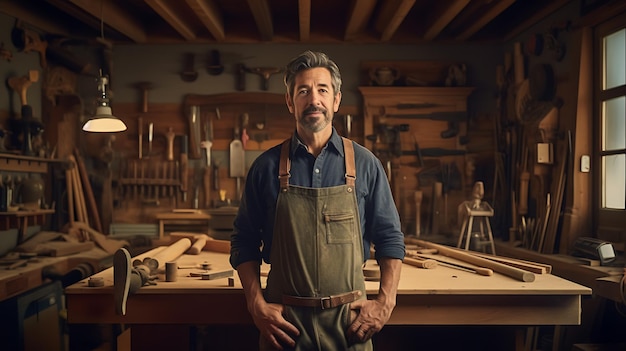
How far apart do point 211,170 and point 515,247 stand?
124 inches

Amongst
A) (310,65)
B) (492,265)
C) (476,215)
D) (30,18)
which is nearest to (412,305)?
(492,265)

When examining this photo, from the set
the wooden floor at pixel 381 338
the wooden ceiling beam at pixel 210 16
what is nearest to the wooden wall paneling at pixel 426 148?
the wooden ceiling beam at pixel 210 16

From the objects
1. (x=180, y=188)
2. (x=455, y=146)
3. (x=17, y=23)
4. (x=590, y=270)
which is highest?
(x=17, y=23)

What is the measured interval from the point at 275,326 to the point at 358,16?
3668 mm

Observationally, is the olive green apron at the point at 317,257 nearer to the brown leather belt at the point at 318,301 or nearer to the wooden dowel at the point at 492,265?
the brown leather belt at the point at 318,301

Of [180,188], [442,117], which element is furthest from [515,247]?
[180,188]

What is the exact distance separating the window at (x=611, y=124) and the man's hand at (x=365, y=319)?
8.52 ft

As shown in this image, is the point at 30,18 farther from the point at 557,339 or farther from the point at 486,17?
the point at 557,339

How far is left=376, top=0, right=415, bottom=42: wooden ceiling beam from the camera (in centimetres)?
470

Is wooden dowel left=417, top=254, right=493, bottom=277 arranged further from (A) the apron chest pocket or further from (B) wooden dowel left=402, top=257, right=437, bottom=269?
(A) the apron chest pocket

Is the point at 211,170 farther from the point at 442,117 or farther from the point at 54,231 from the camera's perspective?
the point at 442,117

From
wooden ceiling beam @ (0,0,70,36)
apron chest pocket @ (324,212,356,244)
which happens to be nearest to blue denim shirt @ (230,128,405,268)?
apron chest pocket @ (324,212,356,244)

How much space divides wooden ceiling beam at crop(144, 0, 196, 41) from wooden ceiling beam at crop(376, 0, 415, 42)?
1898mm

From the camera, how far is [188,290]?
2658 millimetres
